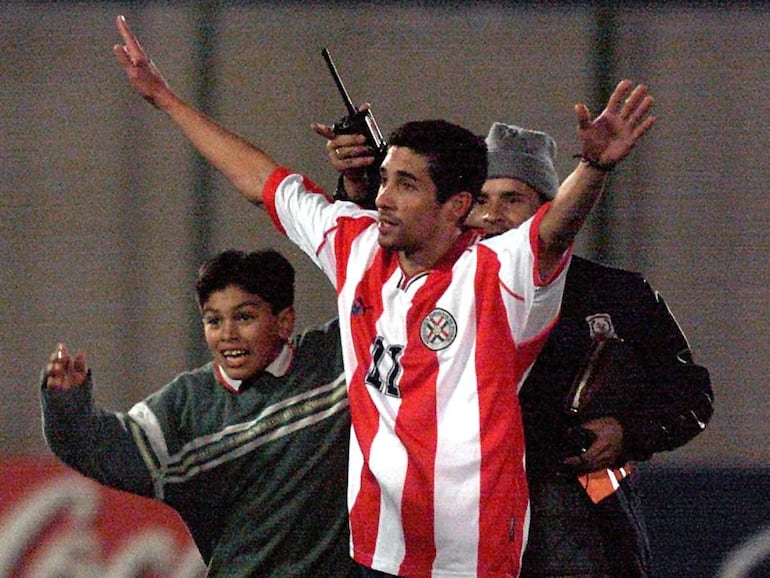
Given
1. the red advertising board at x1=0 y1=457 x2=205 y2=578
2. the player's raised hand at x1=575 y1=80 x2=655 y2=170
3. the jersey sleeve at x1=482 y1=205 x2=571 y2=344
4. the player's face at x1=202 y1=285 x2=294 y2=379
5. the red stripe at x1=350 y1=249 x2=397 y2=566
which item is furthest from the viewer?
the red advertising board at x1=0 y1=457 x2=205 y2=578

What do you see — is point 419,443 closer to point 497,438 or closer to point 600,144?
point 497,438

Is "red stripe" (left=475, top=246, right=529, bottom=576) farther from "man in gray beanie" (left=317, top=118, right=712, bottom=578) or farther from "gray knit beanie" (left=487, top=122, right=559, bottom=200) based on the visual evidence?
"gray knit beanie" (left=487, top=122, right=559, bottom=200)

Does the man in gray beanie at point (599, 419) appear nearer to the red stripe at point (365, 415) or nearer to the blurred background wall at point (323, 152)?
the red stripe at point (365, 415)

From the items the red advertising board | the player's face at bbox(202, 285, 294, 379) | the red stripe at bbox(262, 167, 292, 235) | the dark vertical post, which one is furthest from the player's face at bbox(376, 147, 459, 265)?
the red advertising board

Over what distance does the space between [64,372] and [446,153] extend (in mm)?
909

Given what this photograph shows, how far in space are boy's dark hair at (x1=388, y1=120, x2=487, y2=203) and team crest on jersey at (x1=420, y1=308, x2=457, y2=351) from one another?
27cm

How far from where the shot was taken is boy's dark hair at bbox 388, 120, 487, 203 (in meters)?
3.01

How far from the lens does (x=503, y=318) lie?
2.82 metres

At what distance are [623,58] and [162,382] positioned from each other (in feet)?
5.89

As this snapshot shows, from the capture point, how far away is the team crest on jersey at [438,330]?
283 centimetres

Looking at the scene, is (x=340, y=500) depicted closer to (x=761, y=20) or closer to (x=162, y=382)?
(x=162, y=382)

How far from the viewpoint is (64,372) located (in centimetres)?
315

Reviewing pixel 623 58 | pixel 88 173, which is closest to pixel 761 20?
pixel 623 58

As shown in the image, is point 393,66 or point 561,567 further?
point 393,66
